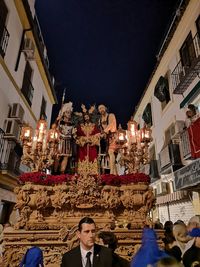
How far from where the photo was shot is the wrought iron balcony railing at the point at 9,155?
10.6m

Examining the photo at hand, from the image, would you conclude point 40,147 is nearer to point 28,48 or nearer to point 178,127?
point 178,127

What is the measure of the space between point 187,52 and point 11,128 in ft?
35.1

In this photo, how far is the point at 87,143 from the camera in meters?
8.27

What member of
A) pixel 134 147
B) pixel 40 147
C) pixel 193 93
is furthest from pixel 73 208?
pixel 193 93

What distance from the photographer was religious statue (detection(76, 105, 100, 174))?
7.69 m

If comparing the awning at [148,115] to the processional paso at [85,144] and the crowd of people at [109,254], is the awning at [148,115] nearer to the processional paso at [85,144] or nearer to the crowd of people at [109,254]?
the processional paso at [85,144]

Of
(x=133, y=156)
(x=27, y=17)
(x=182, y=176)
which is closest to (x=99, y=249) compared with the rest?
(x=133, y=156)

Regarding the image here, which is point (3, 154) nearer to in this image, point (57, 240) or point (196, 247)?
point (57, 240)

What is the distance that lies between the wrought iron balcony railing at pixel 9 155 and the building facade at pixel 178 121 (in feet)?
27.5

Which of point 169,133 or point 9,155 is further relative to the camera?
point 169,133

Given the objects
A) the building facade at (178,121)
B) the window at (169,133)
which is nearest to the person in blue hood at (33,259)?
the building facade at (178,121)

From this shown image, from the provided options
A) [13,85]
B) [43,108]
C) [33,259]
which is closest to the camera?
[33,259]

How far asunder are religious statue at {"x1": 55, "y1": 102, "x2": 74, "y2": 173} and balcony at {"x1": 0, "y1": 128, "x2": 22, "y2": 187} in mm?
3970

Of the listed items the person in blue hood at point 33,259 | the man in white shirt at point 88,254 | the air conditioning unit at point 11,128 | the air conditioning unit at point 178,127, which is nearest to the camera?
the man in white shirt at point 88,254
